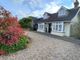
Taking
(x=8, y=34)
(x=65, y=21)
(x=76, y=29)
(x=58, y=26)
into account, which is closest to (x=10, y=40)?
(x=8, y=34)

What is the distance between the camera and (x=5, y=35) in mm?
14211

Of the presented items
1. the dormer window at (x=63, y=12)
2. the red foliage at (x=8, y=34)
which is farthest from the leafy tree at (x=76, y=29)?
the red foliage at (x=8, y=34)

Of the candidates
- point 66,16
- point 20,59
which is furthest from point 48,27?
point 20,59

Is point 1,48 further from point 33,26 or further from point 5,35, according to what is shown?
point 33,26

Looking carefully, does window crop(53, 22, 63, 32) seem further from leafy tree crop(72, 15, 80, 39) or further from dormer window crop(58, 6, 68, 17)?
leafy tree crop(72, 15, 80, 39)

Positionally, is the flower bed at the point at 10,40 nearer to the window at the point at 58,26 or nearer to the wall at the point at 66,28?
the wall at the point at 66,28

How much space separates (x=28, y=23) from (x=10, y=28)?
3141 centimetres

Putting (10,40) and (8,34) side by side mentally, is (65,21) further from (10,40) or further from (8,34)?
(10,40)

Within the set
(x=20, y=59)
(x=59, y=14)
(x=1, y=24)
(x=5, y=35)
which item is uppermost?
(x=59, y=14)

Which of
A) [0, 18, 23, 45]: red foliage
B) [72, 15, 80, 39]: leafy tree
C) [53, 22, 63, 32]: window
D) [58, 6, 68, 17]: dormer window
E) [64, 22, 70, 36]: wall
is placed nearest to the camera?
[0, 18, 23, 45]: red foliage

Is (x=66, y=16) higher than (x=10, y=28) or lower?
higher

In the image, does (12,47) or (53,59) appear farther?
(12,47)

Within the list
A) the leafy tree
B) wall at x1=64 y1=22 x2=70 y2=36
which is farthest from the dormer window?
the leafy tree

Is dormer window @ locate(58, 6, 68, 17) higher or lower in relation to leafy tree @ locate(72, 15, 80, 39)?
higher
